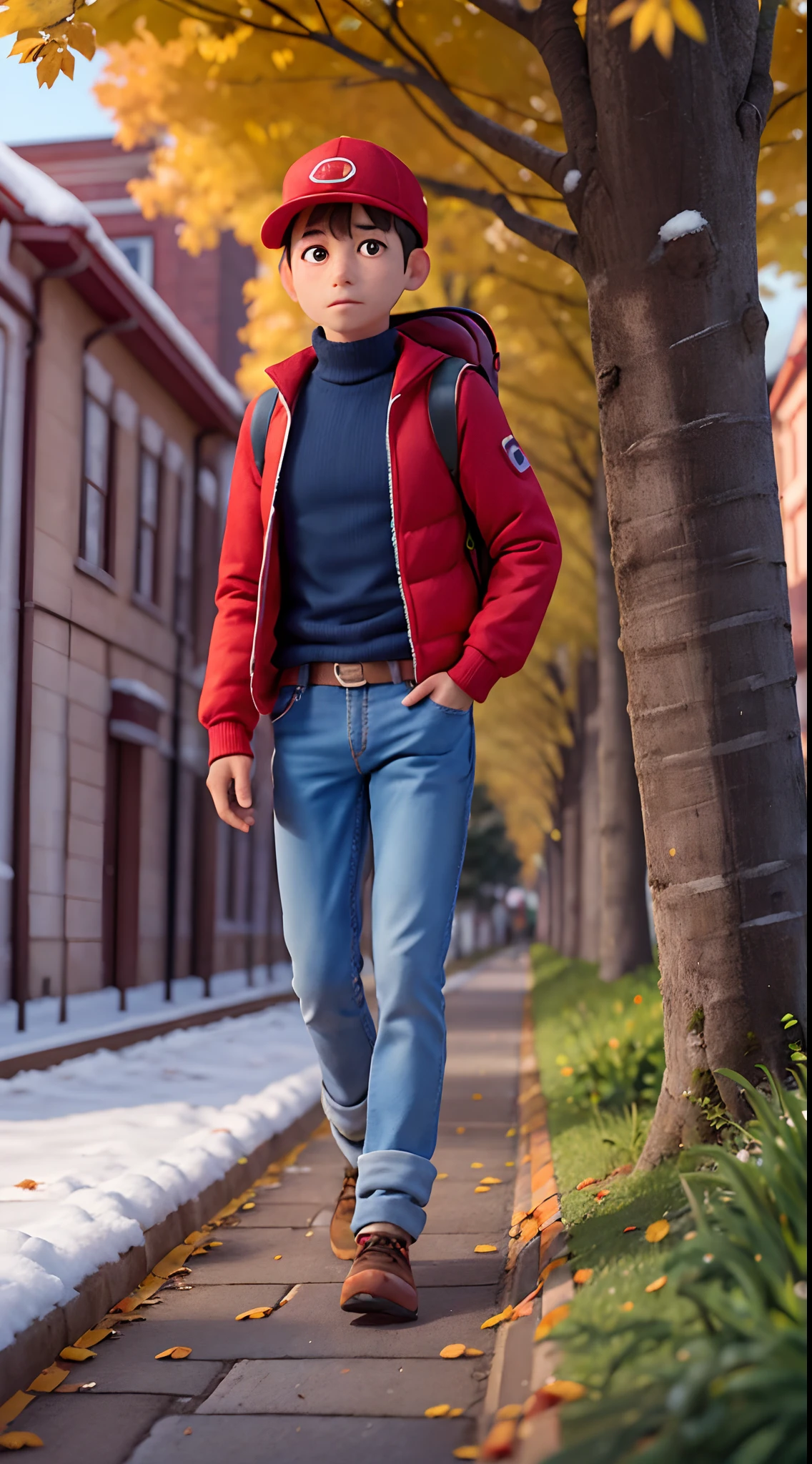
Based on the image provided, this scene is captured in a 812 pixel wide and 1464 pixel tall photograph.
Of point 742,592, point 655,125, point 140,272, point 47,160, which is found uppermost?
point 47,160

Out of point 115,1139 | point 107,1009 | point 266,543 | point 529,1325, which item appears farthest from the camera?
point 107,1009

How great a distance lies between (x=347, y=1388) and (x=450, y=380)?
90.1 inches

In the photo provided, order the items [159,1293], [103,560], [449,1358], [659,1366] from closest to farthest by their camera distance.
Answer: [659,1366], [449,1358], [159,1293], [103,560]

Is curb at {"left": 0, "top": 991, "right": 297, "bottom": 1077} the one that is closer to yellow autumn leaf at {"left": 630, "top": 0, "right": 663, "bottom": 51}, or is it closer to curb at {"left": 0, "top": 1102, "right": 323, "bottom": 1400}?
curb at {"left": 0, "top": 1102, "right": 323, "bottom": 1400}

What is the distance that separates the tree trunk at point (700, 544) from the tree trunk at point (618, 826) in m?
5.60

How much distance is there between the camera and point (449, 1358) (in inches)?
115

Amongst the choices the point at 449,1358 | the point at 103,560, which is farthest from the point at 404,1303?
the point at 103,560

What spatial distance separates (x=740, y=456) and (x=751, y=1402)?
7.77 ft

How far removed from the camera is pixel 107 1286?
3449mm

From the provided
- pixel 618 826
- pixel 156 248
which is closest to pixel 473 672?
pixel 618 826

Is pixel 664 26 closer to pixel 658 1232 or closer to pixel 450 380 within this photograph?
pixel 450 380

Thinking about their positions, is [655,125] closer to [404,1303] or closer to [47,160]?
[404,1303]

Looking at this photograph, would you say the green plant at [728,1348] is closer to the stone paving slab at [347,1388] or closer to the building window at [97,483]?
the stone paving slab at [347,1388]

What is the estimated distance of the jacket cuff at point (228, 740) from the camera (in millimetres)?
3523
